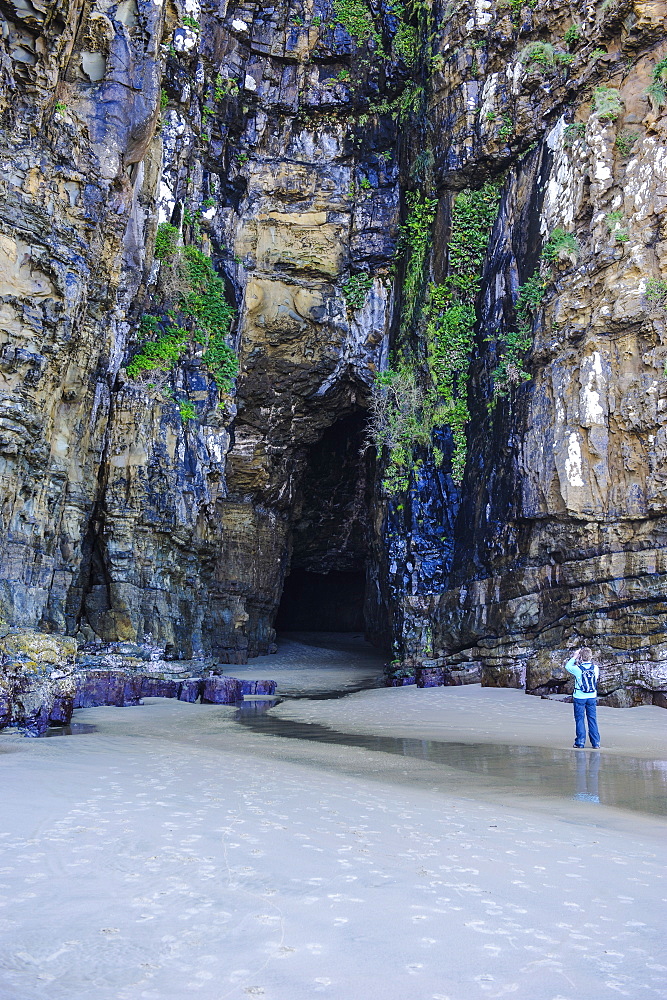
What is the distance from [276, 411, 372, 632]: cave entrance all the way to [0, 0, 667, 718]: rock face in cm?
78

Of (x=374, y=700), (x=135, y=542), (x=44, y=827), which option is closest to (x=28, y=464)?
(x=135, y=542)

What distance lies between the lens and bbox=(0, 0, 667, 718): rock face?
14250 millimetres

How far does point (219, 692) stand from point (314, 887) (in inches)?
460

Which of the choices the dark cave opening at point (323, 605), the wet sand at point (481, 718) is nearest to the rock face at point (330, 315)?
the wet sand at point (481, 718)

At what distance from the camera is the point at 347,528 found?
30.0 meters

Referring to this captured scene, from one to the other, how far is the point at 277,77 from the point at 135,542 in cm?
1576

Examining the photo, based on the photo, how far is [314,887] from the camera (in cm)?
328

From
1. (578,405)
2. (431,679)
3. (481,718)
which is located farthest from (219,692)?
(578,405)

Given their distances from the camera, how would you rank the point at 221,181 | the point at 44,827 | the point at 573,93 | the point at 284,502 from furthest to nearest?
the point at 284,502, the point at 221,181, the point at 573,93, the point at 44,827

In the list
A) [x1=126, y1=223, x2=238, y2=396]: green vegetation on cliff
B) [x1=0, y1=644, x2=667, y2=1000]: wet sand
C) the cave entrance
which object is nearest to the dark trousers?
[x1=0, y1=644, x2=667, y2=1000]: wet sand

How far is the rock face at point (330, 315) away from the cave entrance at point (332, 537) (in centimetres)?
78

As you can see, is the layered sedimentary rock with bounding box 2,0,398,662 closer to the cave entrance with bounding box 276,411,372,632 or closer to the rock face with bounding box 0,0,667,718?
the rock face with bounding box 0,0,667,718

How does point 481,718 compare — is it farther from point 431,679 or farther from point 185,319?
point 185,319

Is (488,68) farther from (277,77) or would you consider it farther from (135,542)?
(135,542)
